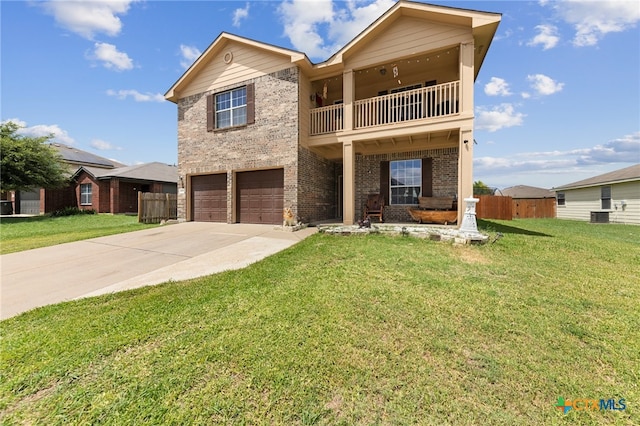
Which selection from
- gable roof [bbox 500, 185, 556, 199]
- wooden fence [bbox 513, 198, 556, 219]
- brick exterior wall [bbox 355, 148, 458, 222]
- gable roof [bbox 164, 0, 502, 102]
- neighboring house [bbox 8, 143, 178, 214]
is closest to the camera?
gable roof [bbox 164, 0, 502, 102]

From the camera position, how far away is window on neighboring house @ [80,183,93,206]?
18.4 metres

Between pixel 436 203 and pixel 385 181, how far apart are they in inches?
91.5

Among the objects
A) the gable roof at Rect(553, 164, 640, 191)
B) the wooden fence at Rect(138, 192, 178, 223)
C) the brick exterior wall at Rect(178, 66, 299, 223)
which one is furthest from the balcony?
the gable roof at Rect(553, 164, 640, 191)

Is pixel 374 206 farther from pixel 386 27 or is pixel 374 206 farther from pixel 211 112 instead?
pixel 211 112

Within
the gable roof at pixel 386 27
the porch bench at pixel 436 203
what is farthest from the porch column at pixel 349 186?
the gable roof at pixel 386 27

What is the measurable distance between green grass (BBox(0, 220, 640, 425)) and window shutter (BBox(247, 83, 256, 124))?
25.2 feet

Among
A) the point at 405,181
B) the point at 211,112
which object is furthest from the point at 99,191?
the point at 405,181

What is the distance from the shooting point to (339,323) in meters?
2.79

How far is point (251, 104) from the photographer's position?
33.0ft

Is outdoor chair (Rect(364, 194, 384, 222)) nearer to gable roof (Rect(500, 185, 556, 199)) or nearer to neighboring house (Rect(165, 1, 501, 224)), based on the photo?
neighboring house (Rect(165, 1, 501, 224))

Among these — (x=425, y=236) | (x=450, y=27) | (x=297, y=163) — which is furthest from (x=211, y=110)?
(x=425, y=236)

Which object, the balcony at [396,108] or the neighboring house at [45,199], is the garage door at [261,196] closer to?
the balcony at [396,108]

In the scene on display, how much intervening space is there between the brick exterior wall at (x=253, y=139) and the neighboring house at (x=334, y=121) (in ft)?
0.14

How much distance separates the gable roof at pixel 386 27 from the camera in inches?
279
